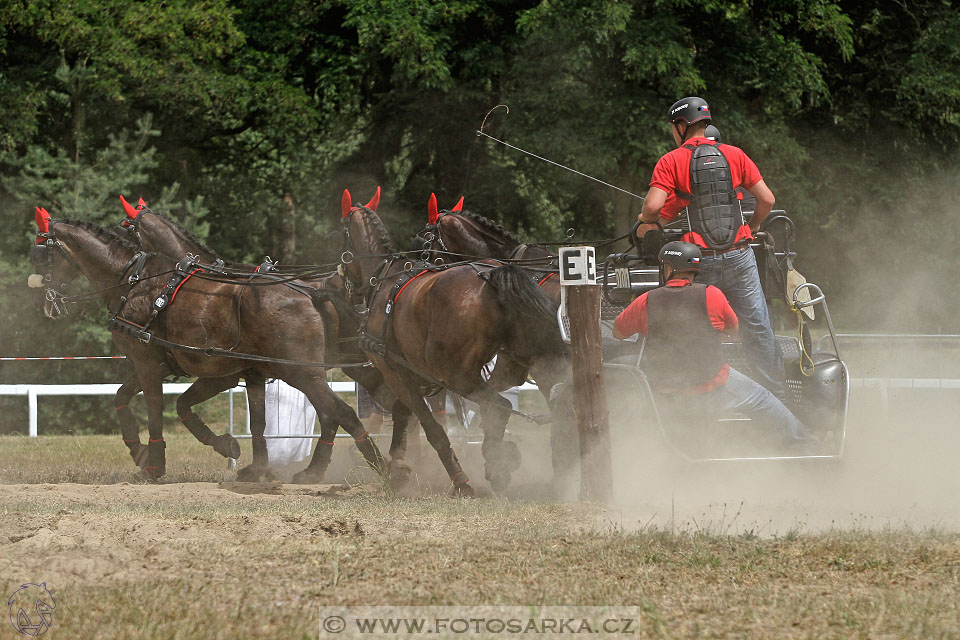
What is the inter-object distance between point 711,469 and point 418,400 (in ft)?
9.86

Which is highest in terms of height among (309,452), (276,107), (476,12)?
(476,12)

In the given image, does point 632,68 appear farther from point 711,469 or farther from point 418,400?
point 711,469

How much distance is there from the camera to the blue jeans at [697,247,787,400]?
302 inches

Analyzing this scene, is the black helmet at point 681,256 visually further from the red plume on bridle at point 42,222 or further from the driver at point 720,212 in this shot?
the red plume on bridle at point 42,222

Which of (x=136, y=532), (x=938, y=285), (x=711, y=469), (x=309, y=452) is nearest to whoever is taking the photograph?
(x=136, y=532)

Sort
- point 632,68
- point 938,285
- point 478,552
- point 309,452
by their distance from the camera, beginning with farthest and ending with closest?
point 938,285, point 632,68, point 309,452, point 478,552

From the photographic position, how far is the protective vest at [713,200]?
7570mm

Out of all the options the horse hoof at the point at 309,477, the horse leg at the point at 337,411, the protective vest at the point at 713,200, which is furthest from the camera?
the horse hoof at the point at 309,477

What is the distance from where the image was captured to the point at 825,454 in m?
7.39

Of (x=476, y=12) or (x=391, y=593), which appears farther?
(x=476, y=12)

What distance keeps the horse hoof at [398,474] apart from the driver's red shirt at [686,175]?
3.46m

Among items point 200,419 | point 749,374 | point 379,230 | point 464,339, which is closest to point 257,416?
point 200,419

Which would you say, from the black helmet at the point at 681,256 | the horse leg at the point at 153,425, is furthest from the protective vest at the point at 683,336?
the horse leg at the point at 153,425

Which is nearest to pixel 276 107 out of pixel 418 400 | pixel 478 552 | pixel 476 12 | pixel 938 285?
pixel 476 12
